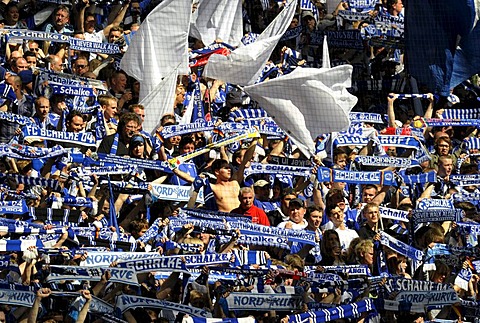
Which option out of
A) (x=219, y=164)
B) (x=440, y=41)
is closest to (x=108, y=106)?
(x=219, y=164)

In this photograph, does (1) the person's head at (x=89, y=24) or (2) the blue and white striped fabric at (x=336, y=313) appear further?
(1) the person's head at (x=89, y=24)

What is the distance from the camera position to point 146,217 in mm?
17422

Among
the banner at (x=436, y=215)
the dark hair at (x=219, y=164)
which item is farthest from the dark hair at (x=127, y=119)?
the banner at (x=436, y=215)

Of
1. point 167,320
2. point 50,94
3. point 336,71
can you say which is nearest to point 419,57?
point 336,71

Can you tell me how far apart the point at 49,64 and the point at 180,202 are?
10.5 feet

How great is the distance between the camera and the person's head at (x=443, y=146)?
67.3 ft

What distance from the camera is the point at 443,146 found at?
67.4 feet

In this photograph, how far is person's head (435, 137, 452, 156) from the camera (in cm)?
2050

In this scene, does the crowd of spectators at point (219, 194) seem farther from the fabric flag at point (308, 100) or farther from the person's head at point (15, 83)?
the fabric flag at point (308, 100)

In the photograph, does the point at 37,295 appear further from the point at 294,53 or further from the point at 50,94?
the point at 294,53

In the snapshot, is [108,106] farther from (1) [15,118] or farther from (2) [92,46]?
(2) [92,46]

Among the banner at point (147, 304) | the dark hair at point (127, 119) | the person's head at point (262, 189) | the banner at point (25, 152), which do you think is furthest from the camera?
the person's head at point (262, 189)

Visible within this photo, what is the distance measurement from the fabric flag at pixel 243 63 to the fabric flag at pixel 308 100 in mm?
443

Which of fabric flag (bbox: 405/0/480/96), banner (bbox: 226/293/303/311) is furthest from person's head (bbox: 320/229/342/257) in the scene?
fabric flag (bbox: 405/0/480/96)
